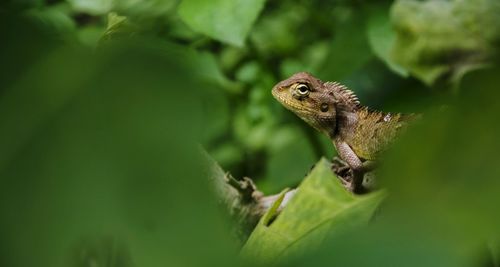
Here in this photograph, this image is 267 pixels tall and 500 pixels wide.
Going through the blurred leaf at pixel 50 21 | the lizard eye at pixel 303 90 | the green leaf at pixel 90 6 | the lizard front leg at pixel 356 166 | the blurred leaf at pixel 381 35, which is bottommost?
the lizard front leg at pixel 356 166

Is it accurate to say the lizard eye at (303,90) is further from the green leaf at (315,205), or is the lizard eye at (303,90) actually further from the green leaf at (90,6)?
the green leaf at (315,205)

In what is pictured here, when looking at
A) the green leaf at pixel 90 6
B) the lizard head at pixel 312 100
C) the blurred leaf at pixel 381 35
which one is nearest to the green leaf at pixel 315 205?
the lizard head at pixel 312 100

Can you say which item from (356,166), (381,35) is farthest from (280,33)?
(356,166)

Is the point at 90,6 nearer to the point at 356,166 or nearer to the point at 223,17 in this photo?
the point at 223,17

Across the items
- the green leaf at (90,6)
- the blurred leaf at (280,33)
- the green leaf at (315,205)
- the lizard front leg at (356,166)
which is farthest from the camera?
the blurred leaf at (280,33)

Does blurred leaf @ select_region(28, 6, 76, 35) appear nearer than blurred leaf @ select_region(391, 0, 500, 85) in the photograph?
Yes

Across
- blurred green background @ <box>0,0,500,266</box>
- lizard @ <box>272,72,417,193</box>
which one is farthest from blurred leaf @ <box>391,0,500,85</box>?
blurred green background @ <box>0,0,500,266</box>

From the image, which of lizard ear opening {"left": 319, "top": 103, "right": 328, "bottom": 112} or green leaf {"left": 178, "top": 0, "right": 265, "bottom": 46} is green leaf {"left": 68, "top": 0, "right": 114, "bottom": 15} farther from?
lizard ear opening {"left": 319, "top": 103, "right": 328, "bottom": 112}
